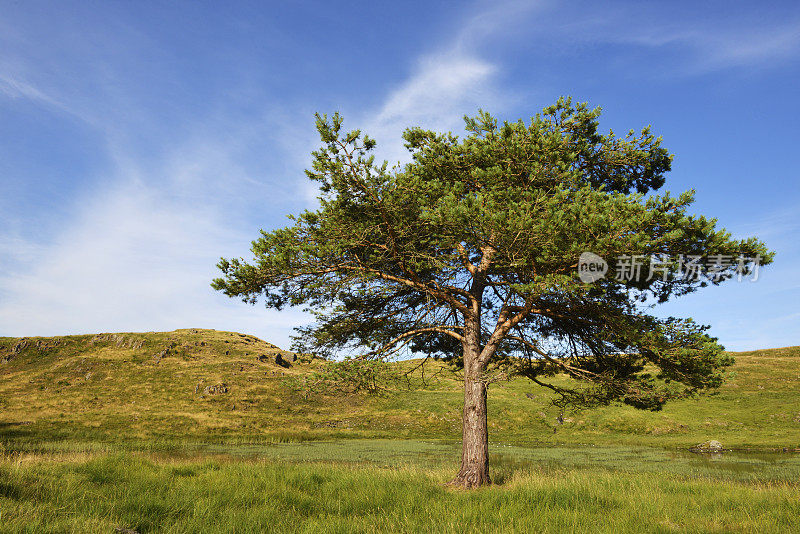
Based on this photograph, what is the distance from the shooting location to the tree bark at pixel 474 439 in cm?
1175

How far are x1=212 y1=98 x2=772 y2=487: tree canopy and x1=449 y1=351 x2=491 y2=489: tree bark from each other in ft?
0.14

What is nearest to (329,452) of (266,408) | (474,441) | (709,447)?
(474,441)

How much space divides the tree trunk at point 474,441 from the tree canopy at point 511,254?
40 mm

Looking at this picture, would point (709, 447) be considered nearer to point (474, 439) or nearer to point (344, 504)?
point (474, 439)

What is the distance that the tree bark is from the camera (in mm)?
11750

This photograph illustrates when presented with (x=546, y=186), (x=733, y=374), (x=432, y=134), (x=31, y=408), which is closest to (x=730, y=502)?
(x=733, y=374)

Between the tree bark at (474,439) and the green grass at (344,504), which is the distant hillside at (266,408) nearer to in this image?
the tree bark at (474,439)

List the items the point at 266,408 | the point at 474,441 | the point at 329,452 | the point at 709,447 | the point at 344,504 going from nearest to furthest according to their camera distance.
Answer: the point at 344,504 < the point at 474,441 < the point at 329,452 < the point at 709,447 < the point at 266,408

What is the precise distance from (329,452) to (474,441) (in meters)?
16.2

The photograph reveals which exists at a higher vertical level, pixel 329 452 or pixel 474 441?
pixel 474 441

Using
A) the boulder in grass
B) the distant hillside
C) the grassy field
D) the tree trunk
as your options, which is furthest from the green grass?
the boulder in grass

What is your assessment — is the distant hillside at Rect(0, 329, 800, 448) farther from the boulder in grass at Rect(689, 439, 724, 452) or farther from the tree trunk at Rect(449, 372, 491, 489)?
the tree trunk at Rect(449, 372, 491, 489)

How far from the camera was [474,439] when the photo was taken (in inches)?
477

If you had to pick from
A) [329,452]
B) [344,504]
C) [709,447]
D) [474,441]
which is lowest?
[709,447]
